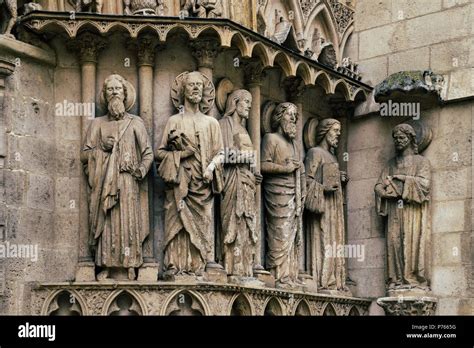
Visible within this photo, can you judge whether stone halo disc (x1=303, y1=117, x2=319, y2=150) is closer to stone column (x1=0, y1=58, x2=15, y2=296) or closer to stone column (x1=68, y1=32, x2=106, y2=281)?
stone column (x1=68, y1=32, x2=106, y2=281)

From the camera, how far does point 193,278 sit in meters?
11.5

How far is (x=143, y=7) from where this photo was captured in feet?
38.9

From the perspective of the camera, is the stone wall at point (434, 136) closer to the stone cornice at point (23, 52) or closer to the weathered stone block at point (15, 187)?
the stone cornice at point (23, 52)

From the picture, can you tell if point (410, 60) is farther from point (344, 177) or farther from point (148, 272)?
point (148, 272)

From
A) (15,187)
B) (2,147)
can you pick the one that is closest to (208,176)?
(15,187)

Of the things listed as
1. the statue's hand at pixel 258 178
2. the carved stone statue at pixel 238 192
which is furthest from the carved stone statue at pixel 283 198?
the carved stone statue at pixel 238 192

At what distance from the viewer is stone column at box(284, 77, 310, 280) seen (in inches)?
524

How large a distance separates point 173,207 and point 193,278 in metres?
0.69

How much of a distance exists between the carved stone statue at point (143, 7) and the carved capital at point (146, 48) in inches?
9.7

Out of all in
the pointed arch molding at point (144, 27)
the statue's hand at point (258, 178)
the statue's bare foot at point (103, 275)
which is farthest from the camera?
the statue's hand at point (258, 178)

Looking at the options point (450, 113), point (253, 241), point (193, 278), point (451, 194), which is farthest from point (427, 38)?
point (193, 278)

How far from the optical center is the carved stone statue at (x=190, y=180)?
37.9 ft

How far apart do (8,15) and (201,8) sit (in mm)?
1829
